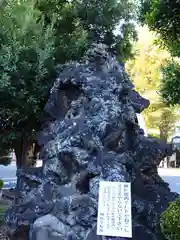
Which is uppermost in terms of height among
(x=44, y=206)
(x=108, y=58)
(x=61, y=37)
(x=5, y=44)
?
(x=61, y=37)

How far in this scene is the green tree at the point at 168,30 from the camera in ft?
15.6

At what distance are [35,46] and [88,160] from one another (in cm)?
337

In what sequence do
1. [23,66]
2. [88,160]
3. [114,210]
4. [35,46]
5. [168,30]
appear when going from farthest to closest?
[35,46], [23,66], [168,30], [88,160], [114,210]

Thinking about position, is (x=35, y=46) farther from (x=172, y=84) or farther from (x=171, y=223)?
(x=171, y=223)

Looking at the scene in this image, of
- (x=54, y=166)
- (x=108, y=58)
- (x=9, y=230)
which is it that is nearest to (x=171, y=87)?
(x=108, y=58)

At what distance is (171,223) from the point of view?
4.20m

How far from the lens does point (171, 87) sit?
19.6 feet

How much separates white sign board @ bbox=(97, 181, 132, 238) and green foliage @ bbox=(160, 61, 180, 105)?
7.83 ft

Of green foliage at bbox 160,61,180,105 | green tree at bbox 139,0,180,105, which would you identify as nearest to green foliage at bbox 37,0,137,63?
green tree at bbox 139,0,180,105

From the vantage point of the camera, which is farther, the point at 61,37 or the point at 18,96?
the point at 61,37

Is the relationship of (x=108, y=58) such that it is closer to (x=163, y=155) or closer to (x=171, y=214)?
(x=163, y=155)

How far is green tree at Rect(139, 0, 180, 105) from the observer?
4770 millimetres

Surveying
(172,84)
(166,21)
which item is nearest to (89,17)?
(172,84)

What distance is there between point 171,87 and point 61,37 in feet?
11.7
